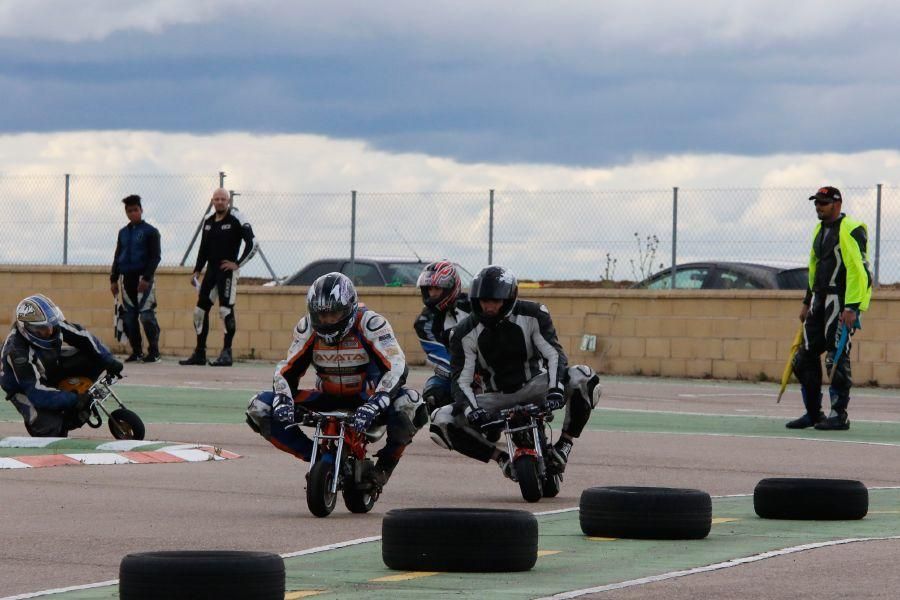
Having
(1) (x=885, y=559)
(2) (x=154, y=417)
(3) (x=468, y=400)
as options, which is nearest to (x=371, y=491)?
(3) (x=468, y=400)

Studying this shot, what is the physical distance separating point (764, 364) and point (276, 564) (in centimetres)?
1950

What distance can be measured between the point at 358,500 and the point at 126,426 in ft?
14.6

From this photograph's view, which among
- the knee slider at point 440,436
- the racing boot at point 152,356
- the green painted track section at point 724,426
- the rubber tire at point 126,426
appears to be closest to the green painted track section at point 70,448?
the rubber tire at point 126,426

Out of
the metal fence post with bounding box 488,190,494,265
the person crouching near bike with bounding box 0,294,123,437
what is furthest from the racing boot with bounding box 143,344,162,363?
the person crouching near bike with bounding box 0,294,123,437

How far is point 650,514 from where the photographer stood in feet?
29.4

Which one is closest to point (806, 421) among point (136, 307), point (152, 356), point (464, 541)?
point (464, 541)

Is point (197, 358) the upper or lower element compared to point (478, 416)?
lower

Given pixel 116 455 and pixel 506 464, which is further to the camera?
pixel 116 455

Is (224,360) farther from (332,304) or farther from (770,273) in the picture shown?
(332,304)

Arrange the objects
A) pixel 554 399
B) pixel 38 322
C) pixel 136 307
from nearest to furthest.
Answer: pixel 554 399, pixel 38 322, pixel 136 307

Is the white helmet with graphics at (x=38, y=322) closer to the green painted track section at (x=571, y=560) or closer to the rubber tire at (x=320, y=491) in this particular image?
the rubber tire at (x=320, y=491)

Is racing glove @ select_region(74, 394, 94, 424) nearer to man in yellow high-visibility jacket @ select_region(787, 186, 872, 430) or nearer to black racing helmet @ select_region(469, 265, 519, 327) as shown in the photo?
black racing helmet @ select_region(469, 265, 519, 327)

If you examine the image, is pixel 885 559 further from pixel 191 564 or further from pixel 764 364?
pixel 764 364

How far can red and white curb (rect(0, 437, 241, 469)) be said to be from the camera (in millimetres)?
12727
